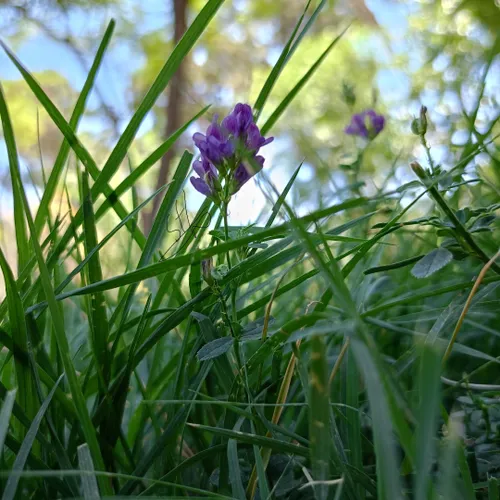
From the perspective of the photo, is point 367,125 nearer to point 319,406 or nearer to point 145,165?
point 145,165

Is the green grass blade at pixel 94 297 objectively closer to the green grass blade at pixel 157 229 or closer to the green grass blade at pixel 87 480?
the green grass blade at pixel 157 229

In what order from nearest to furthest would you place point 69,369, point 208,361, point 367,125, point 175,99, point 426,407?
point 426,407 < point 69,369 < point 208,361 < point 367,125 < point 175,99

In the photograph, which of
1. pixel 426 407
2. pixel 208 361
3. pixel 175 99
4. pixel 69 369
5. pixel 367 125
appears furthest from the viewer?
pixel 175 99

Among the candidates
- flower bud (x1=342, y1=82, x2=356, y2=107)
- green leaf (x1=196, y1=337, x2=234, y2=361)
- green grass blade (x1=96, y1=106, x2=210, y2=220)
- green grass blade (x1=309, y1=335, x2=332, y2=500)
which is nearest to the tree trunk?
flower bud (x1=342, y1=82, x2=356, y2=107)

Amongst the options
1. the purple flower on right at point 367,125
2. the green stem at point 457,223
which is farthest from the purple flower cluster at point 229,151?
the purple flower on right at point 367,125

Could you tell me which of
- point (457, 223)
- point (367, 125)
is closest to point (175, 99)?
point (367, 125)

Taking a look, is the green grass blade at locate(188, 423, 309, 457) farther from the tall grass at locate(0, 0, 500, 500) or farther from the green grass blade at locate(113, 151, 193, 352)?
the green grass blade at locate(113, 151, 193, 352)

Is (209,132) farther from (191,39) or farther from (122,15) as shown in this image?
(122,15)
